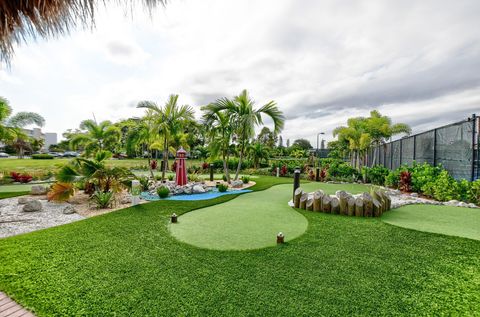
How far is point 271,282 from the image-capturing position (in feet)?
7.60

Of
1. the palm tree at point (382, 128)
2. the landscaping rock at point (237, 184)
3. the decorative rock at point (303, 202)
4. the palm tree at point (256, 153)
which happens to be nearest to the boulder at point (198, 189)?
the landscaping rock at point (237, 184)

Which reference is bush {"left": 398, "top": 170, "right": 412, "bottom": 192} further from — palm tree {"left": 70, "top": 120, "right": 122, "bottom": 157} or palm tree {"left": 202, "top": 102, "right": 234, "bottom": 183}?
palm tree {"left": 70, "top": 120, "right": 122, "bottom": 157}

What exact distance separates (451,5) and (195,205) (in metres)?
7.11

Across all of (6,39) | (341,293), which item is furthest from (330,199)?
(6,39)

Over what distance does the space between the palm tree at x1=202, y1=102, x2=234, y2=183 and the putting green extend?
4.51 m

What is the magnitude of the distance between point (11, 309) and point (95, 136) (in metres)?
11.1

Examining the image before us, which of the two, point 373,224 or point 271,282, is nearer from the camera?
point 271,282

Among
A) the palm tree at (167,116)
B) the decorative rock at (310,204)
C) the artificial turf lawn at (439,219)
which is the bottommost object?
the artificial turf lawn at (439,219)

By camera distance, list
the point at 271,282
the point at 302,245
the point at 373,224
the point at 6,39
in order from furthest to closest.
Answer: the point at 373,224
the point at 302,245
the point at 271,282
the point at 6,39

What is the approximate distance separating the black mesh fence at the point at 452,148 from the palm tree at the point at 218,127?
7325 mm

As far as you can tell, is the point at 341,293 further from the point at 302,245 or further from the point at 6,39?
the point at 6,39

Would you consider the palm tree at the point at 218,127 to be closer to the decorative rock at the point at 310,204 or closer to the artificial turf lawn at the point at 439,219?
the decorative rock at the point at 310,204

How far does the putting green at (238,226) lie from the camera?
343cm

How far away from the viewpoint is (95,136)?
1135cm
